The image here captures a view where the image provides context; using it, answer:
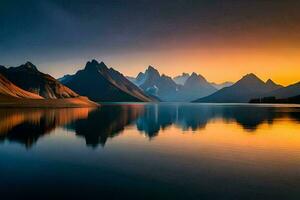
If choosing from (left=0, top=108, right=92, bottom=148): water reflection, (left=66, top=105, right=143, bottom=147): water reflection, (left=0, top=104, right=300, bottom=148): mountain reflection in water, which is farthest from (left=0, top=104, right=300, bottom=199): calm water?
(left=0, top=104, right=300, bottom=148): mountain reflection in water

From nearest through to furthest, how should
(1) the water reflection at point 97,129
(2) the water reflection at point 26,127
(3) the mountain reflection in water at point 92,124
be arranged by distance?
(2) the water reflection at point 26,127
(1) the water reflection at point 97,129
(3) the mountain reflection in water at point 92,124

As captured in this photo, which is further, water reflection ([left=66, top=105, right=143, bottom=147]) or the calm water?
water reflection ([left=66, top=105, right=143, bottom=147])

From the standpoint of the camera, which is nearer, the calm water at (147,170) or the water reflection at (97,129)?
the calm water at (147,170)

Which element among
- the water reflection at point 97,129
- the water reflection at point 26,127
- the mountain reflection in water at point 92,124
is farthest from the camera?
the mountain reflection in water at point 92,124

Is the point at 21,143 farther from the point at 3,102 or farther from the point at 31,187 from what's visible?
the point at 3,102

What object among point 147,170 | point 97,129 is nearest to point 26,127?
point 97,129

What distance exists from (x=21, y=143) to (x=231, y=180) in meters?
32.7

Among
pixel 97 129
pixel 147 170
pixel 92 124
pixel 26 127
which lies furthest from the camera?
pixel 92 124

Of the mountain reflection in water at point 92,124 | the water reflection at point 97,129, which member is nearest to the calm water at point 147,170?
the water reflection at point 97,129

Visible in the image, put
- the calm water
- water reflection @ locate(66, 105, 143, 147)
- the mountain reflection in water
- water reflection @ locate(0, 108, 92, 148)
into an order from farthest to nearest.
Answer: the mountain reflection in water
water reflection @ locate(66, 105, 143, 147)
water reflection @ locate(0, 108, 92, 148)
the calm water

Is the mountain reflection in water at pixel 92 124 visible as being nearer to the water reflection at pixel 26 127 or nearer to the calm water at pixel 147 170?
the water reflection at pixel 26 127

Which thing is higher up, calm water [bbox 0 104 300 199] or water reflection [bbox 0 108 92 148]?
water reflection [bbox 0 108 92 148]

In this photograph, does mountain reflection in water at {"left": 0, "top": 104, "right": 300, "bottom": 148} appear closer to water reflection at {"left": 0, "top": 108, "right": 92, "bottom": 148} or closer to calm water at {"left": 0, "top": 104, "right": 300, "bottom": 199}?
water reflection at {"left": 0, "top": 108, "right": 92, "bottom": 148}

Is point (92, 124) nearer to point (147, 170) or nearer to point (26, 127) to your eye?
point (26, 127)
